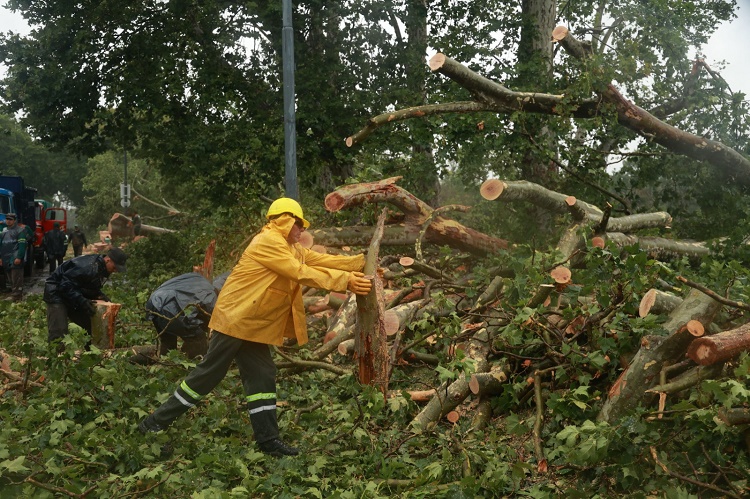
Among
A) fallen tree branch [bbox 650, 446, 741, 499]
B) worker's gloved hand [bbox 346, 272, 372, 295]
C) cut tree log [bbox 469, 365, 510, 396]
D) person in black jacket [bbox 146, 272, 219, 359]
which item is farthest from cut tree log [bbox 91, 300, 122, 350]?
fallen tree branch [bbox 650, 446, 741, 499]

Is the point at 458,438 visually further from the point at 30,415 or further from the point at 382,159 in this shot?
the point at 382,159

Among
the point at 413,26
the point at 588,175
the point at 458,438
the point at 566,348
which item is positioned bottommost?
the point at 458,438

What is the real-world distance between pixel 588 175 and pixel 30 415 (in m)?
8.55

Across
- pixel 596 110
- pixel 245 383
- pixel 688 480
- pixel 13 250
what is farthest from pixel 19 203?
pixel 688 480

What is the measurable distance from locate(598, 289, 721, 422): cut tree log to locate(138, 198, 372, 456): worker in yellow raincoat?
73.2 inches

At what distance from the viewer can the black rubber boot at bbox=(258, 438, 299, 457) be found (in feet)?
18.6

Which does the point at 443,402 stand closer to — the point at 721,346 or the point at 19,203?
the point at 721,346

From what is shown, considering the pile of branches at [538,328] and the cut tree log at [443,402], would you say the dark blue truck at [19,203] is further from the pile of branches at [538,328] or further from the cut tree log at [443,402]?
the cut tree log at [443,402]

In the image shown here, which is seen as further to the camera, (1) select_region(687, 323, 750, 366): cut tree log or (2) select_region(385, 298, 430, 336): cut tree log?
(2) select_region(385, 298, 430, 336): cut tree log

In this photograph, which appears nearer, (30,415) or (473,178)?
(30,415)

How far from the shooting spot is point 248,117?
16562mm

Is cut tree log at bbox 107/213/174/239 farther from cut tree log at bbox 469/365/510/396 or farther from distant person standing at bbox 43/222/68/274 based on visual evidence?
cut tree log at bbox 469/365/510/396

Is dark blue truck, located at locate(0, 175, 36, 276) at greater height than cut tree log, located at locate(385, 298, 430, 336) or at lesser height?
greater

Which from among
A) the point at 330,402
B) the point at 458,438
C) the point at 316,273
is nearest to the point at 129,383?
the point at 330,402
